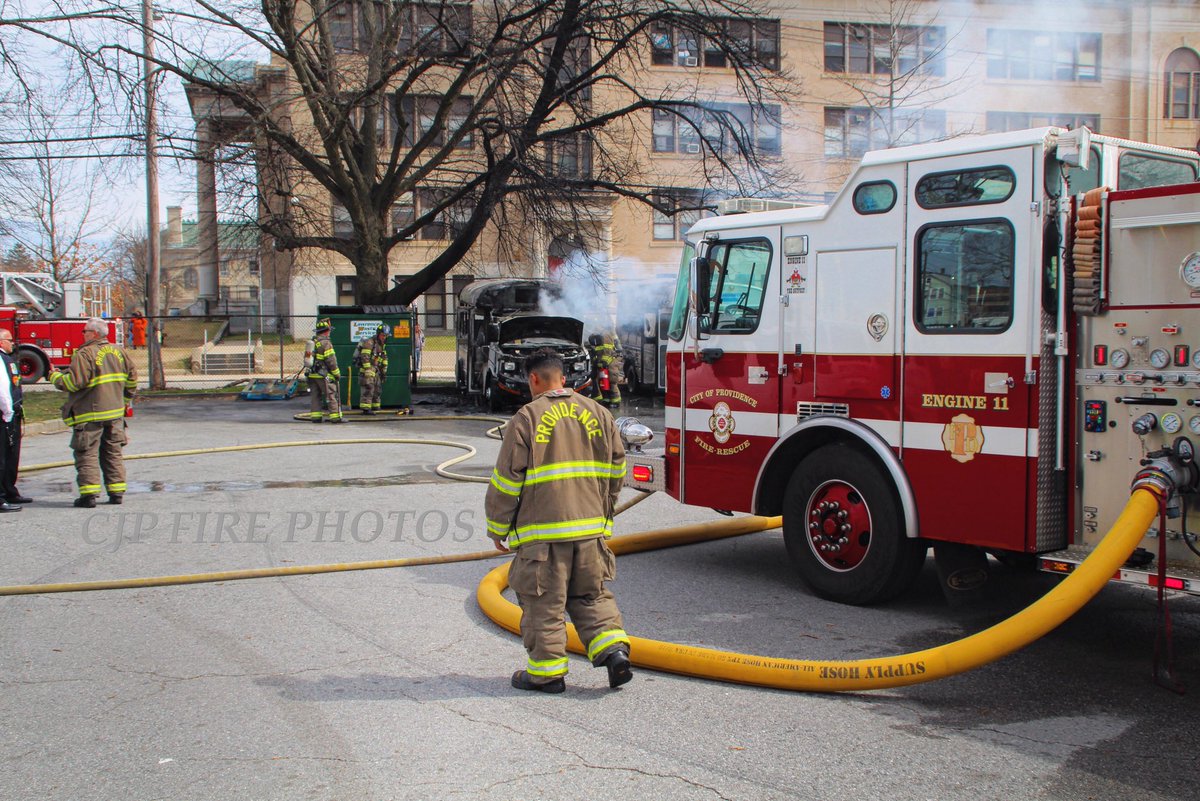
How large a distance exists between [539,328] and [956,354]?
51.3 feet

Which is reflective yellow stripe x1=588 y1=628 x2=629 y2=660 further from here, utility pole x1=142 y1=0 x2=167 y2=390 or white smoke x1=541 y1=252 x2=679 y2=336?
white smoke x1=541 y1=252 x2=679 y2=336

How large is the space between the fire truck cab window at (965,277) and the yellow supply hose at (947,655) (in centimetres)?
127

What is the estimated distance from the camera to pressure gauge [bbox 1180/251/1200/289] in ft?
16.0

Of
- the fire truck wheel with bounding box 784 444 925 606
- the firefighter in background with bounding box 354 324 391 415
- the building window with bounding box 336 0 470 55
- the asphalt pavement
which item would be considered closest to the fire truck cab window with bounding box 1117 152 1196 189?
the fire truck wheel with bounding box 784 444 925 606

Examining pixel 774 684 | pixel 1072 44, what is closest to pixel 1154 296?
pixel 774 684

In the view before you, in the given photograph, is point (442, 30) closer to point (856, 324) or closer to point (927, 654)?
point (856, 324)

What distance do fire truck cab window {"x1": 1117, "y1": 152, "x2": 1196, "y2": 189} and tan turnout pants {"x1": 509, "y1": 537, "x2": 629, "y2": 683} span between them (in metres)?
3.61

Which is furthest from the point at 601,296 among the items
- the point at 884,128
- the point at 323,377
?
the point at 323,377

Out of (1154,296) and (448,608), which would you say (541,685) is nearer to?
(448,608)

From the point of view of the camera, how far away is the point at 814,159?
21906 millimetres

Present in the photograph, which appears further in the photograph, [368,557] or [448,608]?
[368,557]

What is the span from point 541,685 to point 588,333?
17.7 m

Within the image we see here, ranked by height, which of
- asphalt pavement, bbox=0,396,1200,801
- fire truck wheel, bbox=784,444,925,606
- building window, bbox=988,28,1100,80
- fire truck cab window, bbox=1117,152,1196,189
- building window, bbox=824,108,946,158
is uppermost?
building window, bbox=824,108,946,158

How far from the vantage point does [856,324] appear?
645cm
